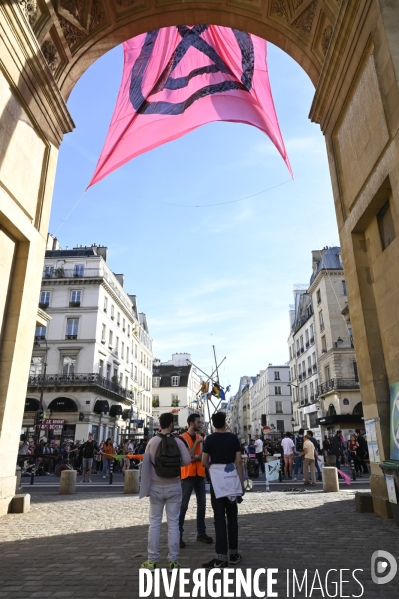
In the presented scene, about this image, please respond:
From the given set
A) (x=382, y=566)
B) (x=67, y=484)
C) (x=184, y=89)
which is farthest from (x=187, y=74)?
(x=382, y=566)

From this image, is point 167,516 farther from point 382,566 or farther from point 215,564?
point 382,566

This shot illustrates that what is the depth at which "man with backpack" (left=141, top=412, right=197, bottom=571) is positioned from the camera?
4895mm

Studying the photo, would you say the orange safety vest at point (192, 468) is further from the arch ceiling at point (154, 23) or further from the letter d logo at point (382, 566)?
the arch ceiling at point (154, 23)

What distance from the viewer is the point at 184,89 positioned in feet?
45.8

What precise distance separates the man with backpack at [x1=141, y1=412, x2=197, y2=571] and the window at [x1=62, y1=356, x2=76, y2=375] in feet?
129

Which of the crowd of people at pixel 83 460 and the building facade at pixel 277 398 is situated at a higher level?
the building facade at pixel 277 398

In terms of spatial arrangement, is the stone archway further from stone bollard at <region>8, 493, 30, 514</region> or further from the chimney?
the chimney

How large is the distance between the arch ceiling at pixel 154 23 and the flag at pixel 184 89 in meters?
0.85

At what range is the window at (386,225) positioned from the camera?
330 inches

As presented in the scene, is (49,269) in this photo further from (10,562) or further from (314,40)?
(10,562)

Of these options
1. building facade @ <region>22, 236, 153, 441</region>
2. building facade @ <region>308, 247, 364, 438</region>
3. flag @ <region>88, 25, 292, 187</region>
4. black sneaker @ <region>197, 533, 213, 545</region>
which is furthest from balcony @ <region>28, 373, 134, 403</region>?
black sneaker @ <region>197, 533, 213, 545</region>

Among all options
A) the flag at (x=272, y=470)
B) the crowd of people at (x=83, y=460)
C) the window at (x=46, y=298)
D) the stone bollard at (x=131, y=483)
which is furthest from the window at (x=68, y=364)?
the flag at (x=272, y=470)

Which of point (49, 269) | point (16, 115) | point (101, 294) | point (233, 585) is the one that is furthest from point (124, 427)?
point (233, 585)

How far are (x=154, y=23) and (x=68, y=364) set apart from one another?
35199 millimetres
